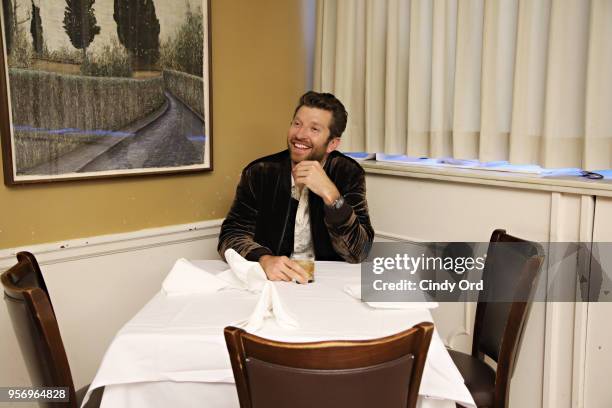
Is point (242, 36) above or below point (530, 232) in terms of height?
above

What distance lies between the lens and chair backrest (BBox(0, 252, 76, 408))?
1.39 metres

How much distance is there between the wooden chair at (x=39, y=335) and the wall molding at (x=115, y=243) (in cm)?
73

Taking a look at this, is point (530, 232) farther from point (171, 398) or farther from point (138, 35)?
point (138, 35)

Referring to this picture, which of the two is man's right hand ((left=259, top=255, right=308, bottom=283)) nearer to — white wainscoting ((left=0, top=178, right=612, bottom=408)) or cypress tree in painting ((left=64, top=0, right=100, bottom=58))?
white wainscoting ((left=0, top=178, right=612, bottom=408))

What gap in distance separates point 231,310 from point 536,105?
149 cm

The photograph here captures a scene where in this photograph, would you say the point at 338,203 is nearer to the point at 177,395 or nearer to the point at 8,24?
the point at 177,395

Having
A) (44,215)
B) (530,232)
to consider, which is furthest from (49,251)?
(530,232)

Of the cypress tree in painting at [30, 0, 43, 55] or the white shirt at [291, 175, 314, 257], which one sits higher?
the cypress tree in painting at [30, 0, 43, 55]

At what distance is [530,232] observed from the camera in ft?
7.72

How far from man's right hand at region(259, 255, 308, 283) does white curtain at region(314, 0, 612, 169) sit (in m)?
1.04

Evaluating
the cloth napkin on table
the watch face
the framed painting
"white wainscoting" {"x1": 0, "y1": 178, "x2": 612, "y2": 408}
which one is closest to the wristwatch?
the watch face

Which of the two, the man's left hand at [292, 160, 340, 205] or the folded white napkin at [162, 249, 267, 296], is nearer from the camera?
the folded white napkin at [162, 249, 267, 296]

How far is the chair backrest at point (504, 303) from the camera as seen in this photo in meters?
1.80

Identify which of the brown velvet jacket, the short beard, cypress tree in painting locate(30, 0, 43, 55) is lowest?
the brown velvet jacket
